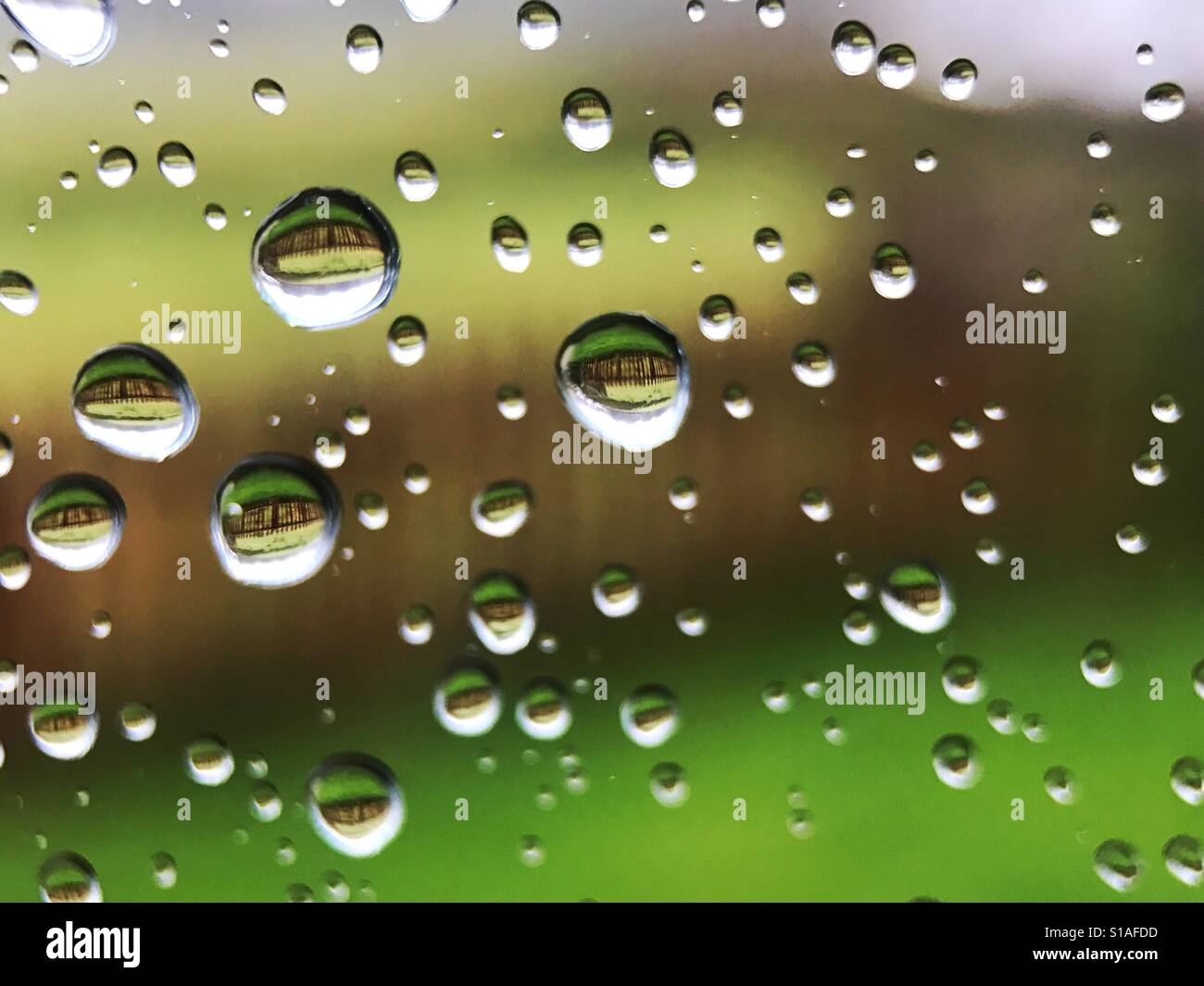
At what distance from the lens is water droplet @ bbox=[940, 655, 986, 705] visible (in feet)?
1.30

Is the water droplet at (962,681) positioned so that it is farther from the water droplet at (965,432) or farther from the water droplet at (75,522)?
the water droplet at (75,522)

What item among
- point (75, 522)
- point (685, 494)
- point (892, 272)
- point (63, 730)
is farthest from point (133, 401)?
point (892, 272)

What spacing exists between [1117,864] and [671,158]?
1.34ft

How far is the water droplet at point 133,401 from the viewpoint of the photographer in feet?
1.27

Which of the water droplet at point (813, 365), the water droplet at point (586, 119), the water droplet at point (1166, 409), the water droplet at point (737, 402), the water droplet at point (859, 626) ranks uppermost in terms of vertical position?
the water droplet at point (586, 119)

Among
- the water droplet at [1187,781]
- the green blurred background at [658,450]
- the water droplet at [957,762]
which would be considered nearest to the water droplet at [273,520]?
the green blurred background at [658,450]

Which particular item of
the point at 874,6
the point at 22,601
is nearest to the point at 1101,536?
the point at 874,6

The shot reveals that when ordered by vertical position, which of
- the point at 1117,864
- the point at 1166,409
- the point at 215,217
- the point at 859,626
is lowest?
the point at 1117,864

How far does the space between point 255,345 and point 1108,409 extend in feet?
1.36

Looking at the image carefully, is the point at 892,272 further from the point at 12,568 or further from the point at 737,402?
the point at 12,568

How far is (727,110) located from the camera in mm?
383

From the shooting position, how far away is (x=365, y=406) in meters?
0.38

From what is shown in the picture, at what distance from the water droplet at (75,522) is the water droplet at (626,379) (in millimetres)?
227

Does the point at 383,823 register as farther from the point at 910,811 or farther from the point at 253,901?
the point at 910,811
